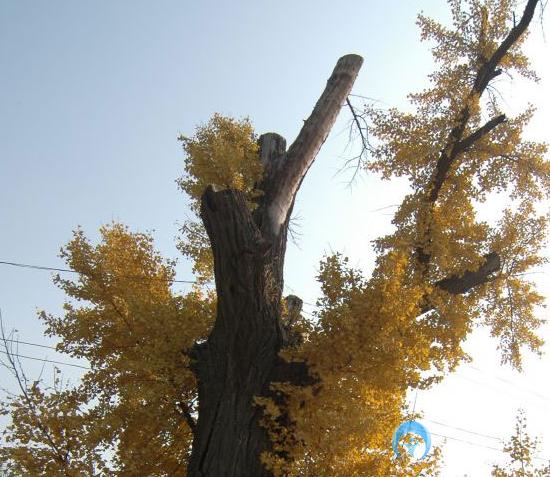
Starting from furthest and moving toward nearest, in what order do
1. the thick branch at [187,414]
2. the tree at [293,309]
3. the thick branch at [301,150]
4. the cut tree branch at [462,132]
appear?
1. the thick branch at [301,150]
2. the cut tree branch at [462,132]
3. the thick branch at [187,414]
4. the tree at [293,309]

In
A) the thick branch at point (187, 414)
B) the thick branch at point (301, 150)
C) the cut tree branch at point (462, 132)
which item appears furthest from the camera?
the thick branch at point (301, 150)

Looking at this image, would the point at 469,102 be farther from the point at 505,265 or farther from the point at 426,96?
the point at 505,265

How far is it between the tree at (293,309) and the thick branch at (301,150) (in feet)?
0.08

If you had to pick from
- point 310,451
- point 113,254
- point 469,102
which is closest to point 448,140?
A: point 469,102

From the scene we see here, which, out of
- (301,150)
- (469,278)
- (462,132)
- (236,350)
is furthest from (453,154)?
(236,350)

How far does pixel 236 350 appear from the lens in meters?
6.03

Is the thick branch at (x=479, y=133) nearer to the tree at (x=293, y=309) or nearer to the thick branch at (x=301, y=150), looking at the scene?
the tree at (x=293, y=309)

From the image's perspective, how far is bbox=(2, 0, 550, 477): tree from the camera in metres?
5.43

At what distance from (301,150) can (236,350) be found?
3.04 m

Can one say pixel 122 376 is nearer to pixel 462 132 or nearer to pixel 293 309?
pixel 293 309

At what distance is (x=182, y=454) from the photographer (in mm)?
7094

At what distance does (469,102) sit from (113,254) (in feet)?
16.5

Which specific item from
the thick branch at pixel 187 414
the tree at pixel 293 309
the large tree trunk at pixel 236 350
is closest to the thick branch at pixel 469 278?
the tree at pixel 293 309

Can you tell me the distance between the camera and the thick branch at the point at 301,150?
746cm
